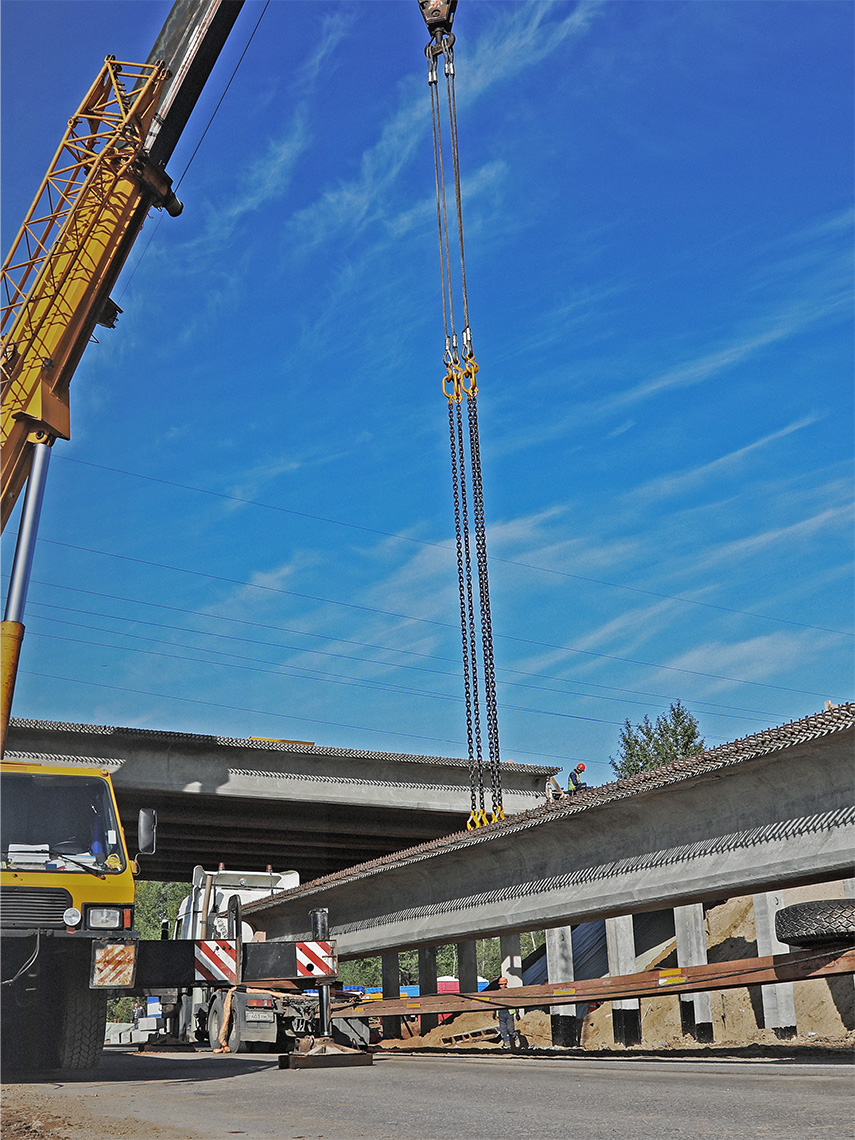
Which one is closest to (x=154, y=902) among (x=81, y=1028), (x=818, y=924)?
(x=81, y=1028)

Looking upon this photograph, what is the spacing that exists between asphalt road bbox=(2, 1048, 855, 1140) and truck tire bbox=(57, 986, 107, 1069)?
0.21 meters

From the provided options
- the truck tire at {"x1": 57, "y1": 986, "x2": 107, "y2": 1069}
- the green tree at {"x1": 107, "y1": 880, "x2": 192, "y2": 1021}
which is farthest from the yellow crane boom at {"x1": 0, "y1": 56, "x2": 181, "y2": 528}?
the green tree at {"x1": 107, "y1": 880, "x2": 192, "y2": 1021}

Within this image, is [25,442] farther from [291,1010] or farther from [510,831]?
[510,831]

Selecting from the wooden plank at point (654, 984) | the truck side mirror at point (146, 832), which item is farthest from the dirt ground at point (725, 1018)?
the truck side mirror at point (146, 832)

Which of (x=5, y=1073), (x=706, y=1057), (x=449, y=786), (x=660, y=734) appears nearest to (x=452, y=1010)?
(x=706, y=1057)

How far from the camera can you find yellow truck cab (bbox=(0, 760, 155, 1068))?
31.9ft

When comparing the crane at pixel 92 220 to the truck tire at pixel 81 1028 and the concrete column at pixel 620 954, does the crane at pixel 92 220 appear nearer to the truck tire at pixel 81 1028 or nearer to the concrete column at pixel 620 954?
the truck tire at pixel 81 1028

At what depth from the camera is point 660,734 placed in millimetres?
53250

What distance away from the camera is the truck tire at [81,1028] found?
415 inches

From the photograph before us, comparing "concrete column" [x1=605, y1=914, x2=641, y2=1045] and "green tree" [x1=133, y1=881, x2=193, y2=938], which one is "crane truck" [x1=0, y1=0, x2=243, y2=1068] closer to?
"concrete column" [x1=605, y1=914, x2=641, y2=1045]

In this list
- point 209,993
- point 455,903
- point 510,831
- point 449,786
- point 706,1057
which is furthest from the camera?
point 449,786

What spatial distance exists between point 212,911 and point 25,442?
34.1 feet

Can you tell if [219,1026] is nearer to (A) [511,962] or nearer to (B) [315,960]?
(B) [315,960]

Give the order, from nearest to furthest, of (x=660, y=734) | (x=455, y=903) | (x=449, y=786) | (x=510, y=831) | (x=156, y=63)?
(x=156, y=63) < (x=510, y=831) < (x=455, y=903) < (x=449, y=786) < (x=660, y=734)
